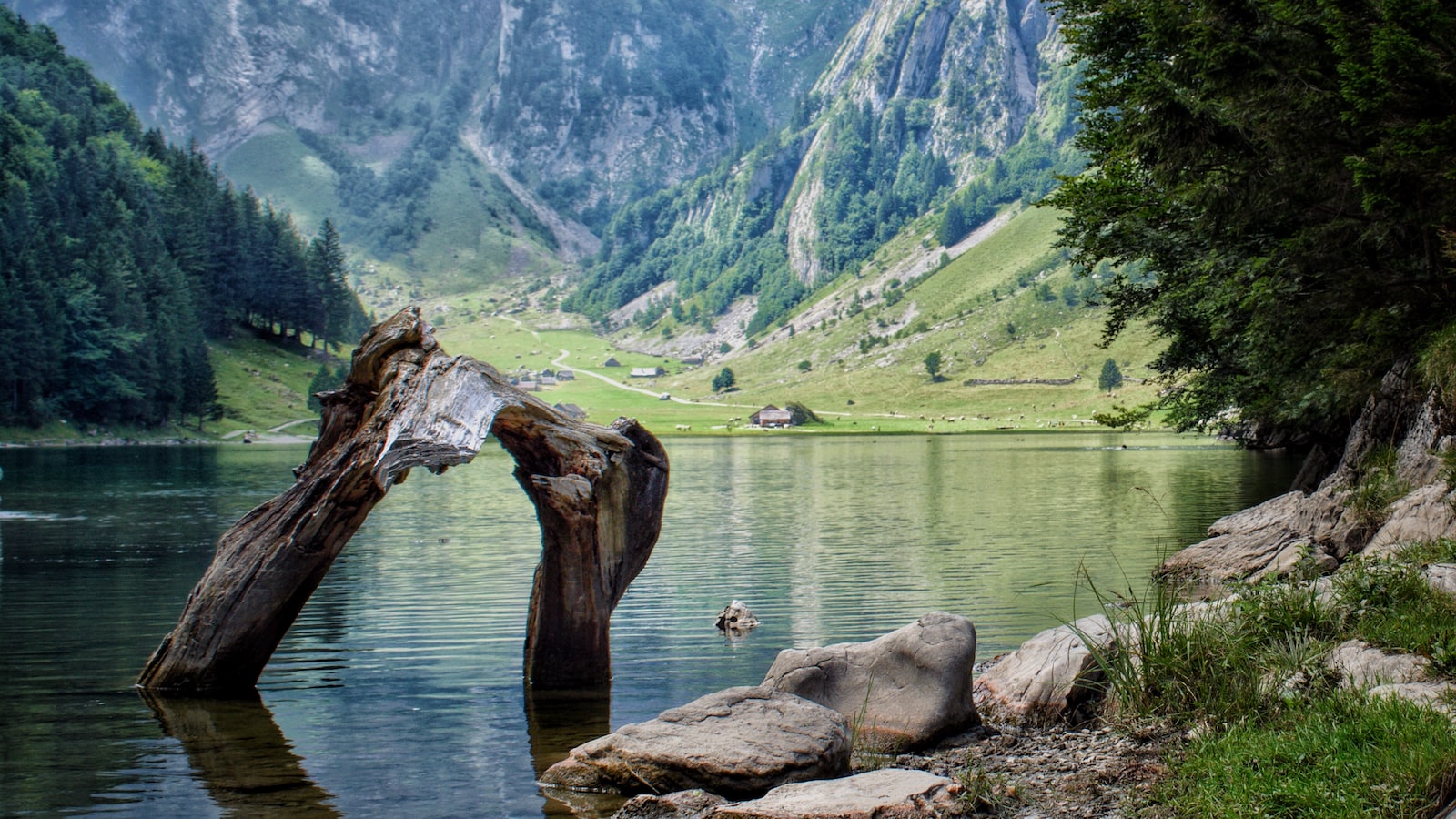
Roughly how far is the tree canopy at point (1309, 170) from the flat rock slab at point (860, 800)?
16421 mm

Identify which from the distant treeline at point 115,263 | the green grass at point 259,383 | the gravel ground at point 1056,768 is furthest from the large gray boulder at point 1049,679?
the green grass at point 259,383

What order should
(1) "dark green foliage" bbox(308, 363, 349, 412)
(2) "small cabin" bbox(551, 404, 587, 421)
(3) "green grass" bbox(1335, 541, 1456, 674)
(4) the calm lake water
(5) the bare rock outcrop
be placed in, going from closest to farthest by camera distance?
(3) "green grass" bbox(1335, 541, 1456, 674) < (4) the calm lake water < (2) "small cabin" bbox(551, 404, 587, 421) < (5) the bare rock outcrop < (1) "dark green foliage" bbox(308, 363, 349, 412)

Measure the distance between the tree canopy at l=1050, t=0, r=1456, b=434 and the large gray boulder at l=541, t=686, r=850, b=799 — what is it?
15.8 metres

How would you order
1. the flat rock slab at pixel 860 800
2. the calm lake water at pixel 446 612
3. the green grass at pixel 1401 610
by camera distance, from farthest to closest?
the calm lake water at pixel 446 612
the green grass at pixel 1401 610
the flat rock slab at pixel 860 800

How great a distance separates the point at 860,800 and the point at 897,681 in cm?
429

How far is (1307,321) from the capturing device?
2758cm

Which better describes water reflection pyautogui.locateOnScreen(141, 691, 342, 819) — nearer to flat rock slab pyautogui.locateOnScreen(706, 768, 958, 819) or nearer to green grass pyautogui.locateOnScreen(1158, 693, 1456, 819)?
flat rock slab pyautogui.locateOnScreen(706, 768, 958, 819)

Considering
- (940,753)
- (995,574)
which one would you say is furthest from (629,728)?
(995,574)

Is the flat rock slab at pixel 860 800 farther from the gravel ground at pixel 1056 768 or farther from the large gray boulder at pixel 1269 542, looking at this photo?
the large gray boulder at pixel 1269 542

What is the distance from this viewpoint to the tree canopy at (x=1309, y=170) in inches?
875

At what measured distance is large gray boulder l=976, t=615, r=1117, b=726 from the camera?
13859 mm

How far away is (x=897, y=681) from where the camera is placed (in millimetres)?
14500

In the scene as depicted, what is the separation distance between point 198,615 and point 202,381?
12774cm

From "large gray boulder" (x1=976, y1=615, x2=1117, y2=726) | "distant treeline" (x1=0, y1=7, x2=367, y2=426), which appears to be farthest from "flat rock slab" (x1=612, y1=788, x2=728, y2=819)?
"distant treeline" (x1=0, y1=7, x2=367, y2=426)
